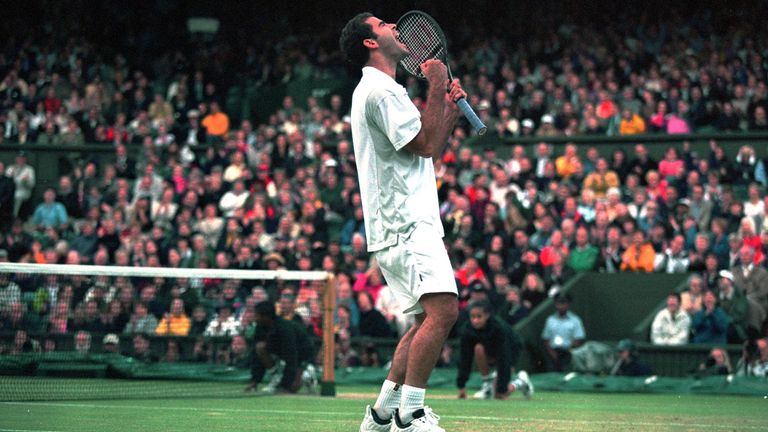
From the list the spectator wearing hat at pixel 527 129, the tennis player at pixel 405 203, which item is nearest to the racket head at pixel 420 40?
the tennis player at pixel 405 203

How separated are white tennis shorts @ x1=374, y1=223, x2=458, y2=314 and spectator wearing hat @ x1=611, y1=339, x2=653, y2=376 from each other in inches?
432

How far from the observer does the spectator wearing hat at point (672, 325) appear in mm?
18578

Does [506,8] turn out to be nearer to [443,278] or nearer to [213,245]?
[213,245]

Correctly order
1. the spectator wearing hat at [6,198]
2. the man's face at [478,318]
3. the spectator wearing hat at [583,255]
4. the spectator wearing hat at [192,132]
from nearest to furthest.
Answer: the man's face at [478,318]
the spectator wearing hat at [583,255]
the spectator wearing hat at [6,198]
the spectator wearing hat at [192,132]

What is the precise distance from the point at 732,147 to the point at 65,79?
14.3 m

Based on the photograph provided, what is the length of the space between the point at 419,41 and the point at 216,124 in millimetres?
18880

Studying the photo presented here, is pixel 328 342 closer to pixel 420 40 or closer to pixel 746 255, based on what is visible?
pixel 746 255

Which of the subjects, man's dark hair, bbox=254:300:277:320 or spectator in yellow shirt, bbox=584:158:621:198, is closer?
Result: man's dark hair, bbox=254:300:277:320

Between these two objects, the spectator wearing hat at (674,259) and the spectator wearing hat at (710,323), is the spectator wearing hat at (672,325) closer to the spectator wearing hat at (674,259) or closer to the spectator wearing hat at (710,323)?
the spectator wearing hat at (710,323)

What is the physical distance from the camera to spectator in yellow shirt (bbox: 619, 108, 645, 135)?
77.2 feet

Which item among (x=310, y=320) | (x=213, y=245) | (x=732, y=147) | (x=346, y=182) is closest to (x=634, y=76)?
(x=732, y=147)

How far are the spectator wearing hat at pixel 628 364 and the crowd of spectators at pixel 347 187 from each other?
3.02 ft

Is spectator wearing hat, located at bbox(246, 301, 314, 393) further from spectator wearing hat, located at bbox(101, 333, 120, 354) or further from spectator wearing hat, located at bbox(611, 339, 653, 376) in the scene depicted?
spectator wearing hat, located at bbox(611, 339, 653, 376)

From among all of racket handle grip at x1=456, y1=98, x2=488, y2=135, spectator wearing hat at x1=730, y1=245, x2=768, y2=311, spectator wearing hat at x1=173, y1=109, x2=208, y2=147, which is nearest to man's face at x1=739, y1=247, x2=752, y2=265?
spectator wearing hat at x1=730, y1=245, x2=768, y2=311
